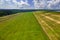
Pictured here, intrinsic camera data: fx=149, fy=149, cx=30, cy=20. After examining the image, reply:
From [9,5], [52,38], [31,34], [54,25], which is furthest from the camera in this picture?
[9,5]

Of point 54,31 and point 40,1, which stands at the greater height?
point 40,1

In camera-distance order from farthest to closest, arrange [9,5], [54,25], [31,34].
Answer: [9,5], [54,25], [31,34]

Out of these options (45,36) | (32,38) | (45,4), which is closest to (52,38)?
(45,36)

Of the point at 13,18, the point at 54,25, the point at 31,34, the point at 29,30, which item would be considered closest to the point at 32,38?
the point at 31,34

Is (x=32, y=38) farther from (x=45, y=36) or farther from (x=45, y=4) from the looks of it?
(x=45, y=4)

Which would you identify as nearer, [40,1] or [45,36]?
[45,36]

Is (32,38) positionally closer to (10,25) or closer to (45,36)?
(45,36)
